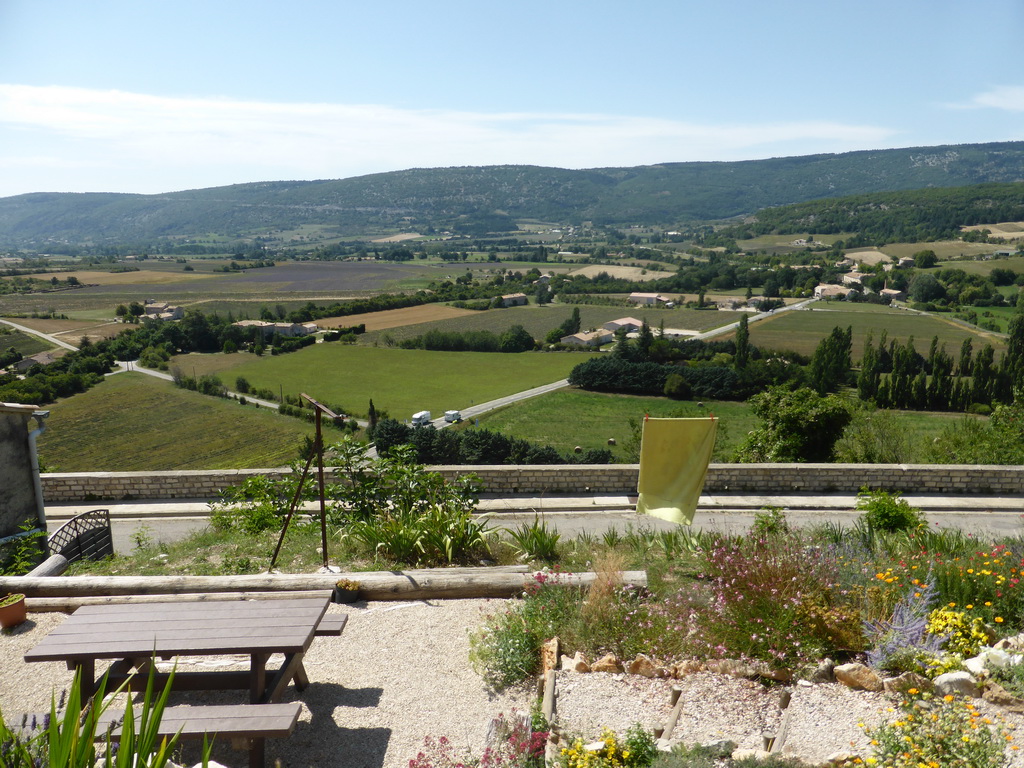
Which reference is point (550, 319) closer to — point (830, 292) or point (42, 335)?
point (830, 292)

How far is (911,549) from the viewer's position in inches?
282

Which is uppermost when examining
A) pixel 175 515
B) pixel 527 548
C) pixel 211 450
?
pixel 527 548

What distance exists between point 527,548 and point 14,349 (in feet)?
280

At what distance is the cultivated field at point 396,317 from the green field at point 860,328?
142ft

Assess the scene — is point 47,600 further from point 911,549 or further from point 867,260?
point 867,260

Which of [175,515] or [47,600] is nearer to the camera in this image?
Answer: [47,600]

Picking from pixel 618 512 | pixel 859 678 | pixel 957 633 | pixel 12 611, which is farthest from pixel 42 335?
pixel 957 633

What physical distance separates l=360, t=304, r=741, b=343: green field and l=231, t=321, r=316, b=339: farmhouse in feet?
28.1

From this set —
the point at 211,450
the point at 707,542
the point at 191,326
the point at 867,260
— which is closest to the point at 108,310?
the point at 191,326

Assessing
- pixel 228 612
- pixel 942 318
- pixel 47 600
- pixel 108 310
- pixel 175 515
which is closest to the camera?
pixel 228 612

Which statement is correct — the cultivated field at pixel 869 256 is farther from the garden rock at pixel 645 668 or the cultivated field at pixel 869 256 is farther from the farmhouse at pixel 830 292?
the garden rock at pixel 645 668

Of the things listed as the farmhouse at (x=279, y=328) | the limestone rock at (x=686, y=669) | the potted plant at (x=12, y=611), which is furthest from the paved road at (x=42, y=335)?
the limestone rock at (x=686, y=669)

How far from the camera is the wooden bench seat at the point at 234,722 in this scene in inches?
160

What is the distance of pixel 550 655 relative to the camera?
5.26m
